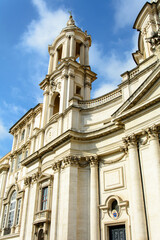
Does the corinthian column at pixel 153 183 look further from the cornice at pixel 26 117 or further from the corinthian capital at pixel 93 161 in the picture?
the cornice at pixel 26 117

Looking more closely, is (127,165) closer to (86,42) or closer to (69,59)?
(69,59)

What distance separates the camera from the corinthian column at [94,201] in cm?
1598

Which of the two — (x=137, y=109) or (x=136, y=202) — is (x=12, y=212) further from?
(x=137, y=109)

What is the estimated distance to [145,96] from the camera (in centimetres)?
1524

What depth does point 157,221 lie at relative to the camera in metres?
12.4

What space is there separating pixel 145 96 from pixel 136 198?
5852 millimetres

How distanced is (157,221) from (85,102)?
451 inches

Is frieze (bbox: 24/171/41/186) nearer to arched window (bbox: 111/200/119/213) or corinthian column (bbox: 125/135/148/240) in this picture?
A: arched window (bbox: 111/200/119/213)

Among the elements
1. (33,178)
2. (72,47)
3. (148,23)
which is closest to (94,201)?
(33,178)

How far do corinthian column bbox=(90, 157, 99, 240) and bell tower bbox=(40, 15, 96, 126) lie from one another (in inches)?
228

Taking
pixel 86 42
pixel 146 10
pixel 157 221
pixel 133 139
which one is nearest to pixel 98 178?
pixel 133 139

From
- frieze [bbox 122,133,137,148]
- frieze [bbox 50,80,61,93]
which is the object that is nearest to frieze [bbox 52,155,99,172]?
frieze [bbox 122,133,137,148]

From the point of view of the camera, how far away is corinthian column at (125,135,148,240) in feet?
42.2

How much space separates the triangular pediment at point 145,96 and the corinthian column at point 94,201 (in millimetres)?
4175
